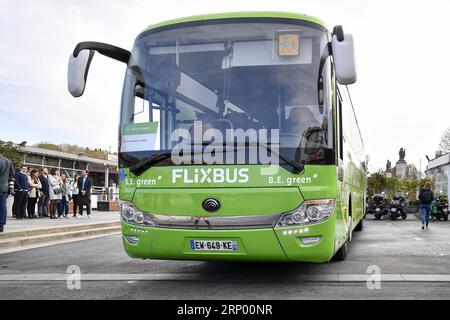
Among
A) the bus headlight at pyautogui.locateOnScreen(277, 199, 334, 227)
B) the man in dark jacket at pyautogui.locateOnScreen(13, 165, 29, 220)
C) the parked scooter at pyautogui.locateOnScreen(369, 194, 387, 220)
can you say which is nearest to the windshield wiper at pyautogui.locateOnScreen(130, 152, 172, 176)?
the bus headlight at pyautogui.locateOnScreen(277, 199, 334, 227)

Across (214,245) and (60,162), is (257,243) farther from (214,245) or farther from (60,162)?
(60,162)

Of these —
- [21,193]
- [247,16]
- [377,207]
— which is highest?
[247,16]

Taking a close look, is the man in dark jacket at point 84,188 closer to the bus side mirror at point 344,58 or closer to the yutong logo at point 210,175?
the yutong logo at point 210,175

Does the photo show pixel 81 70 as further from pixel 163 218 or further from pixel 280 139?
pixel 280 139

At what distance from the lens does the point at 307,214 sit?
244 inches

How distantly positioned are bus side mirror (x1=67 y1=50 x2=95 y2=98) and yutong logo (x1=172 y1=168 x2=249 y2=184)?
1606mm

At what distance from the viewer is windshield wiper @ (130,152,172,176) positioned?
6.55 metres

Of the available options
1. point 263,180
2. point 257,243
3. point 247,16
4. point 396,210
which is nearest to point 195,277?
point 257,243

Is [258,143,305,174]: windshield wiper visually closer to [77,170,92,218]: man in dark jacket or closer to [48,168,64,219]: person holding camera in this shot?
[48,168,64,219]: person holding camera

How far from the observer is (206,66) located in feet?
22.0

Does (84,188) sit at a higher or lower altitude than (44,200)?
higher

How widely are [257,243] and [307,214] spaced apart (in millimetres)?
635
